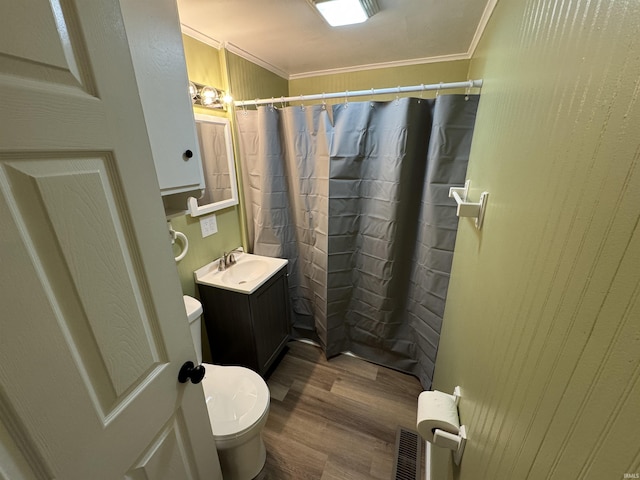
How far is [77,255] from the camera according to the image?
0.49 metres

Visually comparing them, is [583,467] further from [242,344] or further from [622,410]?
[242,344]

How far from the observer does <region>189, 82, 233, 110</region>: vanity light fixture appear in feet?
5.04

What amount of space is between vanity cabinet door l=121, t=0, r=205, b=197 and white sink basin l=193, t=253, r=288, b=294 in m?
0.78

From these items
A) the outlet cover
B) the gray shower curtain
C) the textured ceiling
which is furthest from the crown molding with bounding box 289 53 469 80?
the outlet cover

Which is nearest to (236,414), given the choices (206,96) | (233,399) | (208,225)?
(233,399)

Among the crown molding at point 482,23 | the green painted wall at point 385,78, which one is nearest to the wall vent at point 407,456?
the crown molding at point 482,23

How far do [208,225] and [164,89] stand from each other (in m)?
1.00

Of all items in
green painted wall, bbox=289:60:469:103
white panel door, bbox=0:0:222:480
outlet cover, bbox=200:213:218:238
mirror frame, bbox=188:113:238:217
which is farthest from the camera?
green painted wall, bbox=289:60:469:103

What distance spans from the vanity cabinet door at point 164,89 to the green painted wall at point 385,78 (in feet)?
4.83

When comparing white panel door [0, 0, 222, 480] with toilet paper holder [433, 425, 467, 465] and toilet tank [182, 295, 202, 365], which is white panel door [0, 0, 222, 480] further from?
toilet paper holder [433, 425, 467, 465]

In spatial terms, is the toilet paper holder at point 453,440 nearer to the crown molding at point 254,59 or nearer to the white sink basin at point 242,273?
the white sink basin at point 242,273

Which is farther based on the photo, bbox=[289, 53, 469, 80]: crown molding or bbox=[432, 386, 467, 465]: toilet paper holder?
bbox=[289, 53, 469, 80]: crown molding

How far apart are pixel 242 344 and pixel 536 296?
1695mm

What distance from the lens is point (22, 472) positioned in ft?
1.40
